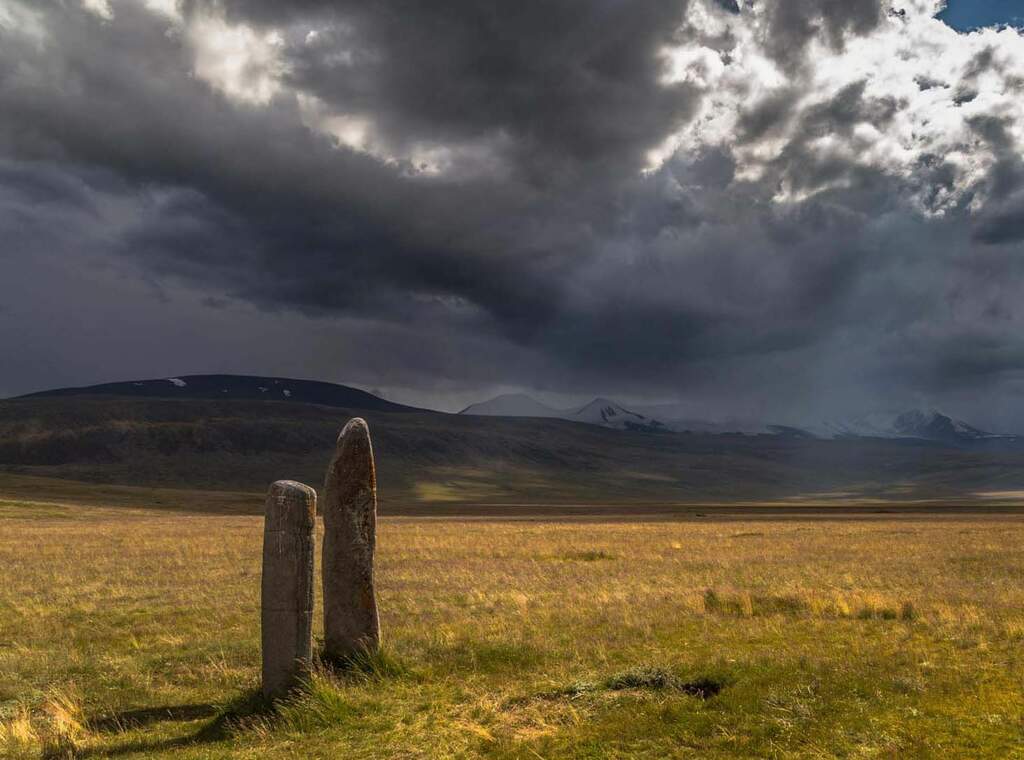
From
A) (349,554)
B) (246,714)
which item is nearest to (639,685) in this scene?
(349,554)

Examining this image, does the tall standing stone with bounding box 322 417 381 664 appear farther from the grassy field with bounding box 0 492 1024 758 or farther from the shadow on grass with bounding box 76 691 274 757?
the shadow on grass with bounding box 76 691 274 757

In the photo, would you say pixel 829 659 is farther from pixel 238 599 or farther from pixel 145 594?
pixel 145 594

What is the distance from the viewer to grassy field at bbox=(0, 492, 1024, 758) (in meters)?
9.86

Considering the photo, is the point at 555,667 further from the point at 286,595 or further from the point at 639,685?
the point at 286,595

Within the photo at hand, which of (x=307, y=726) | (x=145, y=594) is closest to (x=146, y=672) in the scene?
(x=307, y=726)

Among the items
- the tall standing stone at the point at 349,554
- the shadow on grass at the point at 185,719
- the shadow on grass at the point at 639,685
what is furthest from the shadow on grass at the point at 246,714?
the shadow on grass at the point at 639,685

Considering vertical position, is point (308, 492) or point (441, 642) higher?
point (308, 492)

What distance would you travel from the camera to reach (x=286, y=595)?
11656 mm

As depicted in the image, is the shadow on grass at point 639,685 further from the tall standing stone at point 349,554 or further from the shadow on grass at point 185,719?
the shadow on grass at point 185,719

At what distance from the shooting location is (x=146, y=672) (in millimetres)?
14180

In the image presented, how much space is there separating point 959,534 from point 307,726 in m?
46.0

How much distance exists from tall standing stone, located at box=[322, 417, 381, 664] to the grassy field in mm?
679

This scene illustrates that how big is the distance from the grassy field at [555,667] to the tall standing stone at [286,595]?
51cm

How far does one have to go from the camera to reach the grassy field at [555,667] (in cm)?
986
